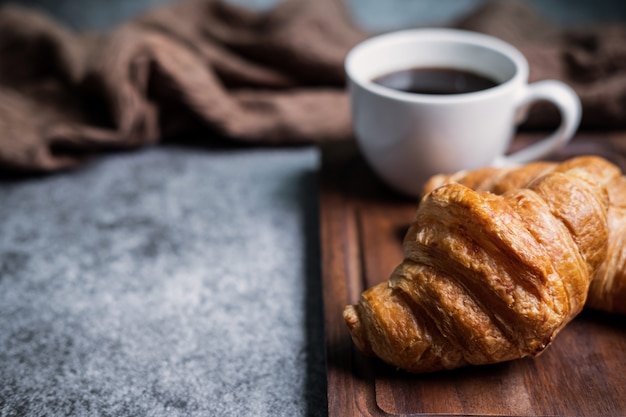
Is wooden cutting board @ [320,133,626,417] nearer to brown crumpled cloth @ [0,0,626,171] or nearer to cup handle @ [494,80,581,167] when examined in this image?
cup handle @ [494,80,581,167]

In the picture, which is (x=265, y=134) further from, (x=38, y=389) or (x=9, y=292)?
(x=38, y=389)

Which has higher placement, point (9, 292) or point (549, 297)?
point (549, 297)

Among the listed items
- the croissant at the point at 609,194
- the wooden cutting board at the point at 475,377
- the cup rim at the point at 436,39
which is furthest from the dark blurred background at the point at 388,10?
the wooden cutting board at the point at 475,377

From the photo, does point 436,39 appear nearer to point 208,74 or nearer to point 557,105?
point 557,105

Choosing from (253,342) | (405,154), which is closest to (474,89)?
(405,154)

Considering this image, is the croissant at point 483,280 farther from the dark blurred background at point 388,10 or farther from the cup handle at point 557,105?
the dark blurred background at point 388,10

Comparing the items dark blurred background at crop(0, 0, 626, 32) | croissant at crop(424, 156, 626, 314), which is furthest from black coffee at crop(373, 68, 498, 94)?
dark blurred background at crop(0, 0, 626, 32)
